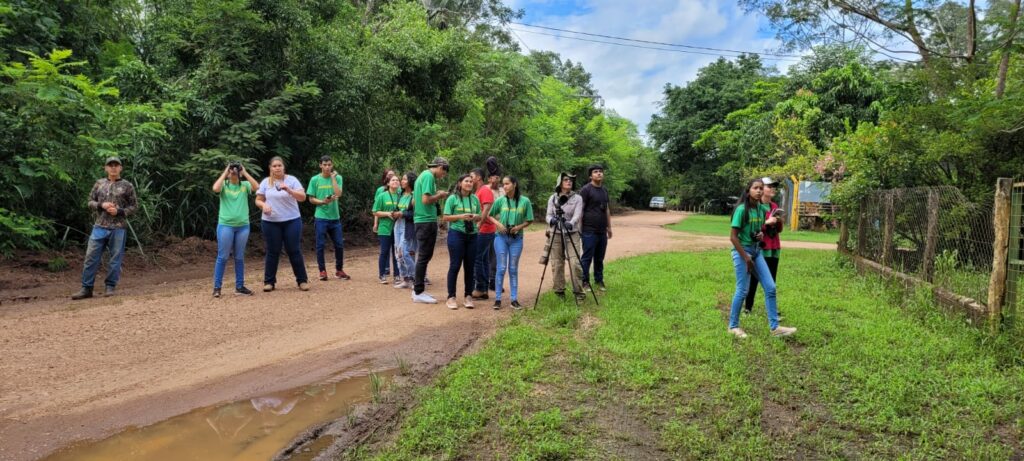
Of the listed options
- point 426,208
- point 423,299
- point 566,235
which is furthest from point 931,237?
point 423,299

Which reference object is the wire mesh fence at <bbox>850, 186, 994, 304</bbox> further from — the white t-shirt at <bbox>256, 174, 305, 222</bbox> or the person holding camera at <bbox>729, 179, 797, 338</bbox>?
the white t-shirt at <bbox>256, 174, 305, 222</bbox>

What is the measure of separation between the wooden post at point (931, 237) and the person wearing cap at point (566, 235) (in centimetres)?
426

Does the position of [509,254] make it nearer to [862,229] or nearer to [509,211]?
[509,211]

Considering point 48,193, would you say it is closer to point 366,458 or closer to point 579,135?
point 366,458

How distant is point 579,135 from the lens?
37.7 meters

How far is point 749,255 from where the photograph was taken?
6031mm

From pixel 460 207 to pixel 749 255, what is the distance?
3278 millimetres

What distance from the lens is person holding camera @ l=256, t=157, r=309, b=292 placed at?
7676 mm

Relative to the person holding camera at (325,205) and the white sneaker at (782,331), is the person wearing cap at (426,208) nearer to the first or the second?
the person holding camera at (325,205)

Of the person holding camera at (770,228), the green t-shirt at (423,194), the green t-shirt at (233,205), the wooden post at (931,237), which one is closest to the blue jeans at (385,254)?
the green t-shirt at (423,194)

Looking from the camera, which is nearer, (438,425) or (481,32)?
(438,425)

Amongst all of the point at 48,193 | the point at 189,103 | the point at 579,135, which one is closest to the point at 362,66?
the point at 189,103

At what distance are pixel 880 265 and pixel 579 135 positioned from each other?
97.4 feet

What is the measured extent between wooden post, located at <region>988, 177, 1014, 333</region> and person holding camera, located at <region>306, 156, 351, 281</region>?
7.88 m
